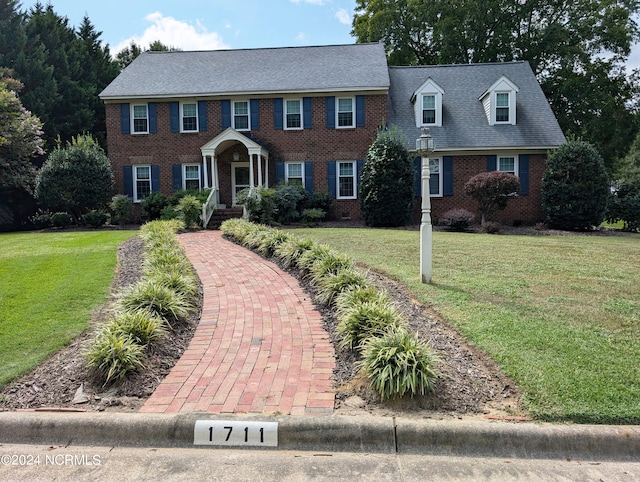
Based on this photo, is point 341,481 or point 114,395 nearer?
point 341,481

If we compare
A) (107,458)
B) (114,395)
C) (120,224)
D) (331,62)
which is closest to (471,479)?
(107,458)

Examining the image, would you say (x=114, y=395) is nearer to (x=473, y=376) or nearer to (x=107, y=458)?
(x=107, y=458)

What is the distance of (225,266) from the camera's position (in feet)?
27.6

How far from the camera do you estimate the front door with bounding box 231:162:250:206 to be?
20.3 meters

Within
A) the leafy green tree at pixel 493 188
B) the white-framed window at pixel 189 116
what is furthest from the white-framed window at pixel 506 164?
the white-framed window at pixel 189 116

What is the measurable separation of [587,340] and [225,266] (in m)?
6.03

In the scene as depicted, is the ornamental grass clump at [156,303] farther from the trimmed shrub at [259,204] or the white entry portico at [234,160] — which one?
the white entry portico at [234,160]

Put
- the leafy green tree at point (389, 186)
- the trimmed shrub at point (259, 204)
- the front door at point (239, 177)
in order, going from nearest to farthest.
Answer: the trimmed shrub at point (259, 204)
the leafy green tree at point (389, 186)
the front door at point (239, 177)

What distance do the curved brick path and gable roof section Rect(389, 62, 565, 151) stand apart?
14.3m

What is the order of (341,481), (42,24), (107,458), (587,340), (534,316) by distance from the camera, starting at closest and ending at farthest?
(341,481), (107,458), (587,340), (534,316), (42,24)

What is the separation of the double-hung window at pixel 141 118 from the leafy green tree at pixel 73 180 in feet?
7.93

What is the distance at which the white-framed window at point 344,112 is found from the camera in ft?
64.0

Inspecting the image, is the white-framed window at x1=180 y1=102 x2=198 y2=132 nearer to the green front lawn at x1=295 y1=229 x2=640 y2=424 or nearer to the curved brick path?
the green front lawn at x1=295 y1=229 x2=640 y2=424

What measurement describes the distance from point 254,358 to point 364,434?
1477 mm
